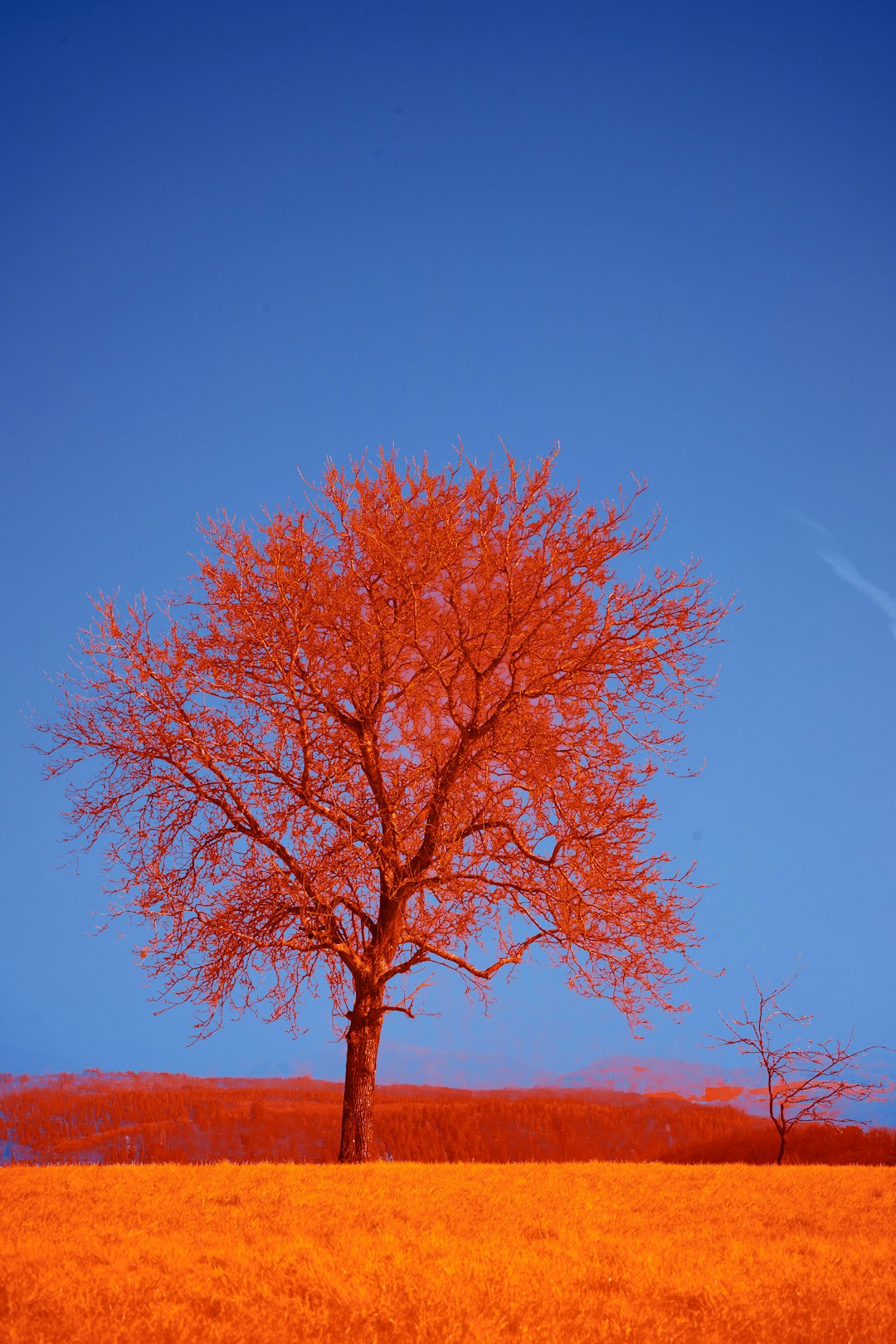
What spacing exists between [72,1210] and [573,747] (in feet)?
28.7

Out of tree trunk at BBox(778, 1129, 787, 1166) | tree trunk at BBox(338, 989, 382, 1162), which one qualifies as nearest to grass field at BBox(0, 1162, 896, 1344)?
tree trunk at BBox(338, 989, 382, 1162)

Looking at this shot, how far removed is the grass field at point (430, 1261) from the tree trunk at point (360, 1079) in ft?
9.16

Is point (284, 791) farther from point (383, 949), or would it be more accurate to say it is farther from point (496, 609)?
Result: point (496, 609)

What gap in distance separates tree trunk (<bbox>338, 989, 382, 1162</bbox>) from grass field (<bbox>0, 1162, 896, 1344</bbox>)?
279 cm

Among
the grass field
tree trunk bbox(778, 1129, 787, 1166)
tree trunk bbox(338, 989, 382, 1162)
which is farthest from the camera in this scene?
tree trunk bbox(778, 1129, 787, 1166)

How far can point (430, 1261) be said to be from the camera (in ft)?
23.7

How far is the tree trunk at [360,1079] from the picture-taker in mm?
13938

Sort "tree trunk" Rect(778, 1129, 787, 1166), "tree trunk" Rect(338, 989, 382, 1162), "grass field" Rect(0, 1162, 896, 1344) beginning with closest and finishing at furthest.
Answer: "grass field" Rect(0, 1162, 896, 1344) < "tree trunk" Rect(338, 989, 382, 1162) < "tree trunk" Rect(778, 1129, 787, 1166)

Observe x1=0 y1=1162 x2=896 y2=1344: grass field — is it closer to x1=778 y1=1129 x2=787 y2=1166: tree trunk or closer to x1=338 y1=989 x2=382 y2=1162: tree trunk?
x1=338 y1=989 x2=382 y2=1162: tree trunk

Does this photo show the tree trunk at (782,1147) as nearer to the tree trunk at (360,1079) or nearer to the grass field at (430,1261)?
the grass field at (430,1261)

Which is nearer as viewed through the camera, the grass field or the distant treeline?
the grass field

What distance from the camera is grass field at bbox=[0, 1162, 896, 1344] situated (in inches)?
241

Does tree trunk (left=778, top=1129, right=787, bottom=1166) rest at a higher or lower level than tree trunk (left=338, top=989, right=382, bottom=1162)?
lower

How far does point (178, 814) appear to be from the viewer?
14344 millimetres
